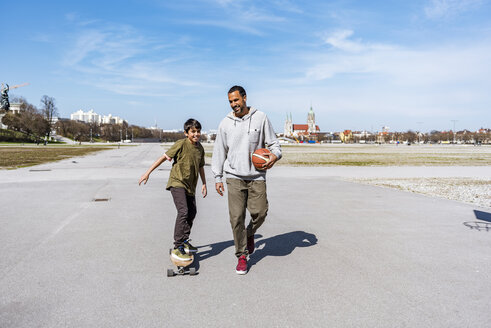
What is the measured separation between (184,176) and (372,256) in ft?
7.94

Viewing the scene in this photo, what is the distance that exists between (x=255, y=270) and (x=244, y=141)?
138 centimetres

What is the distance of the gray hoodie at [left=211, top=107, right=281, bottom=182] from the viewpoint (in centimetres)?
402

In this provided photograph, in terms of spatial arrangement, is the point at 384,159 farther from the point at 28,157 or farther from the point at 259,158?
the point at 259,158

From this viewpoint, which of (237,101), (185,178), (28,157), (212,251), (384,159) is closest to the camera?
(237,101)

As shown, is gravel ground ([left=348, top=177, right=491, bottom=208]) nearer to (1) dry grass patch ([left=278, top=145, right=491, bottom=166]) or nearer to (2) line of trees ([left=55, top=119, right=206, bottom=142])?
(1) dry grass patch ([left=278, top=145, right=491, bottom=166])

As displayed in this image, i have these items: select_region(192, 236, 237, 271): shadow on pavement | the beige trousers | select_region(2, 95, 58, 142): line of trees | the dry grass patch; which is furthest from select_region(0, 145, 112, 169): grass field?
select_region(2, 95, 58, 142): line of trees

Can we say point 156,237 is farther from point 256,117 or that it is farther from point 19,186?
point 19,186

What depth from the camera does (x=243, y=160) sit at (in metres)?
4.02

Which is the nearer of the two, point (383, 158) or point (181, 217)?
point (181, 217)

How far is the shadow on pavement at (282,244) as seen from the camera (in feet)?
15.2

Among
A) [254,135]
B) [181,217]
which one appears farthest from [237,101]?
[181,217]

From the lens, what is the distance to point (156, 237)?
17.8 feet

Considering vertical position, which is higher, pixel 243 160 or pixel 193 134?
pixel 193 134

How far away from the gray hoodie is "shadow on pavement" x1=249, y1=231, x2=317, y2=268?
1.07 m
